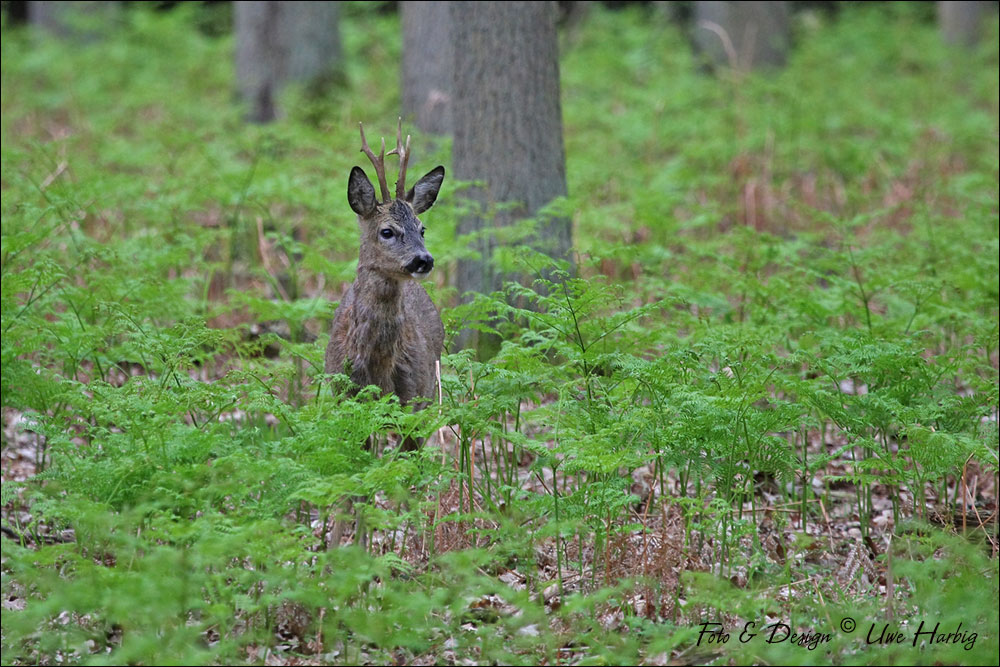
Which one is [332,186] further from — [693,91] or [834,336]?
[693,91]

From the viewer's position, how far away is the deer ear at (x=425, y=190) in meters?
6.35

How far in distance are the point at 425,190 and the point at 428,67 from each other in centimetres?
480

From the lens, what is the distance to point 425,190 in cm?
640

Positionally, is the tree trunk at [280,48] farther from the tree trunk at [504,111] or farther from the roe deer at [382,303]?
the roe deer at [382,303]

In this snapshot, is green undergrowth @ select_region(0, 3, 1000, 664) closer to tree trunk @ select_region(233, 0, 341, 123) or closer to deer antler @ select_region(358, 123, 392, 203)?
deer antler @ select_region(358, 123, 392, 203)

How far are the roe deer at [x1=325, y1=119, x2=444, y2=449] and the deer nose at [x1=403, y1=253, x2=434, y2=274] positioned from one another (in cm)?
2

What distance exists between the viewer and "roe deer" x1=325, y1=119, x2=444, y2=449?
5.96 m

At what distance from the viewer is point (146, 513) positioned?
4461 mm

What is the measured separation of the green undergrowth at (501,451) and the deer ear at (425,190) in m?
0.67

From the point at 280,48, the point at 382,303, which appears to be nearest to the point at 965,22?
the point at 280,48

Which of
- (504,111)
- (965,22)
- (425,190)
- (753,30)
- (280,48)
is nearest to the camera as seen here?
(425,190)

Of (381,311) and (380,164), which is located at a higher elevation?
(380,164)

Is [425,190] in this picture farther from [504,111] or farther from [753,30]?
[753,30]

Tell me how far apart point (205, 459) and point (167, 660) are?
121 cm
